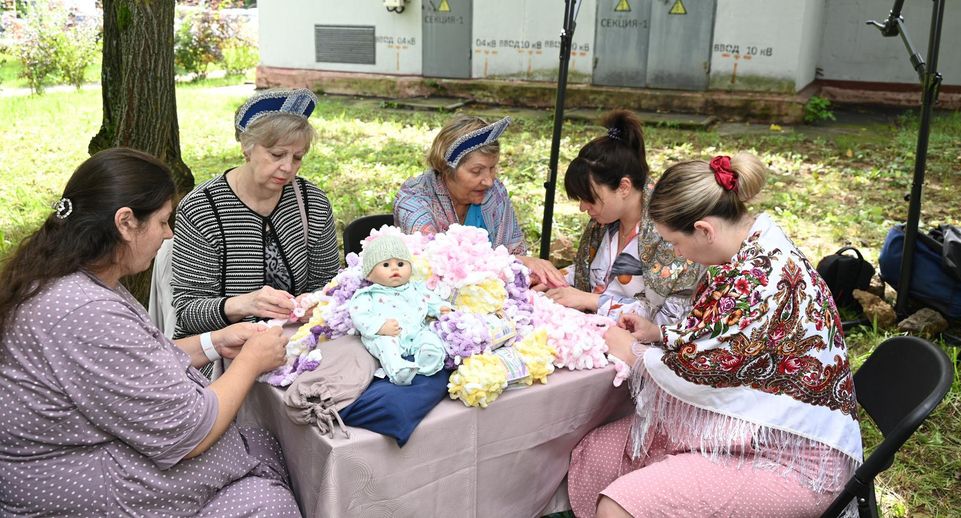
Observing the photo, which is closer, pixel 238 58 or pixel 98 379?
pixel 98 379

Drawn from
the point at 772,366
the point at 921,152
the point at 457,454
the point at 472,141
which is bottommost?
the point at 457,454

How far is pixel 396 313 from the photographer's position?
239cm

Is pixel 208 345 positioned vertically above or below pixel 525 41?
below

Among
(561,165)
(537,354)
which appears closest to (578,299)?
(537,354)

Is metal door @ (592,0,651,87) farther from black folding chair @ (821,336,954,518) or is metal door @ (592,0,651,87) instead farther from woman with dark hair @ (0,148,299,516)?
woman with dark hair @ (0,148,299,516)

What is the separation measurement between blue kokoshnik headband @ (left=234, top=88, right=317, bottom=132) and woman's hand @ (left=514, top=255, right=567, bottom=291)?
1.11m

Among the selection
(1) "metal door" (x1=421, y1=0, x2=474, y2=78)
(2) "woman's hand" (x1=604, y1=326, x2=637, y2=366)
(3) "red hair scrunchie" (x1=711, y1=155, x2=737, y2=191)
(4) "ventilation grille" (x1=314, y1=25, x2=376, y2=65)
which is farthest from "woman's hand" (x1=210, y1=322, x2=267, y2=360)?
(4) "ventilation grille" (x1=314, y1=25, x2=376, y2=65)

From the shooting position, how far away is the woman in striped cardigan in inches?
119

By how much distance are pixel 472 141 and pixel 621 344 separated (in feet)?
3.92

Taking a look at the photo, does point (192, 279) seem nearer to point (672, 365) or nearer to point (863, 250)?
point (672, 365)

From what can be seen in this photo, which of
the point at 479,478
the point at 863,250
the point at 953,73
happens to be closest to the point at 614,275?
the point at 479,478

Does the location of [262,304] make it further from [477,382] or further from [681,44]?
[681,44]

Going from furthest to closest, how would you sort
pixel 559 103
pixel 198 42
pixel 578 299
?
pixel 198 42, pixel 559 103, pixel 578 299

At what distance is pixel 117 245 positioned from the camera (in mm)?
2037
